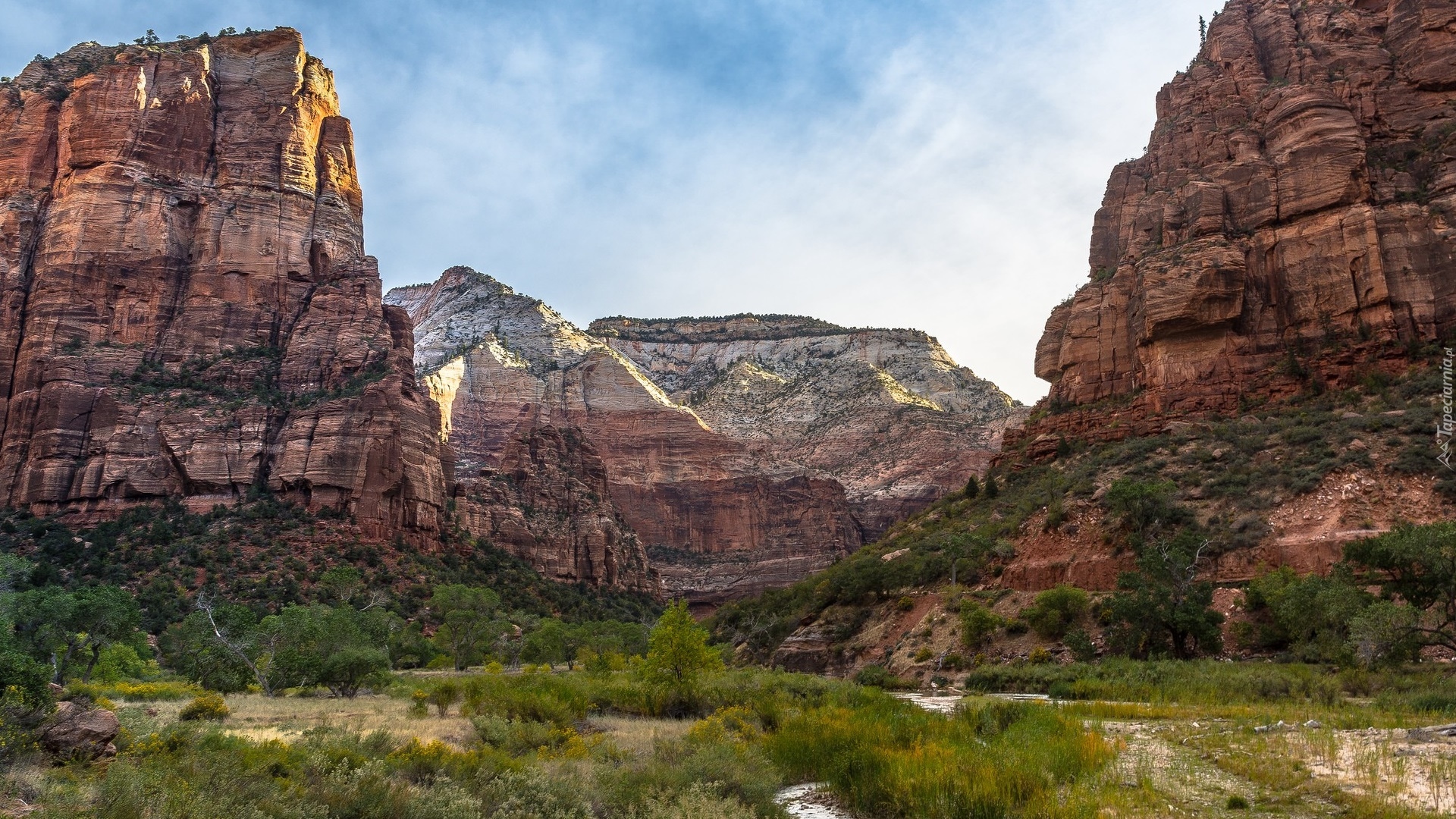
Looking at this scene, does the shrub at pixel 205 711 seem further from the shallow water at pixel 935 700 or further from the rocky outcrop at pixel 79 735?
the shallow water at pixel 935 700

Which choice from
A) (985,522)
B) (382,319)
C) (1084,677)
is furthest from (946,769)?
(382,319)

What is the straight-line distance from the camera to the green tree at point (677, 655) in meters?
21.6

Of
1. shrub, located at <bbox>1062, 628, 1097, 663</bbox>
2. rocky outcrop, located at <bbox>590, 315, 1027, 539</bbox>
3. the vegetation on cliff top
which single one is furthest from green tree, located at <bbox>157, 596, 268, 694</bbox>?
rocky outcrop, located at <bbox>590, 315, 1027, 539</bbox>

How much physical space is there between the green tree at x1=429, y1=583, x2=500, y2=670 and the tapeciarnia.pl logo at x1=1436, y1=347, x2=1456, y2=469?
149ft

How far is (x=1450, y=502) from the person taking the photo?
29.3 meters

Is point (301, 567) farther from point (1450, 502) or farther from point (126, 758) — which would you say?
point (1450, 502)

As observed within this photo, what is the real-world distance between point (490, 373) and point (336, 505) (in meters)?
60.2

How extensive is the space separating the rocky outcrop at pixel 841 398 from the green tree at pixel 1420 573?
3104 inches

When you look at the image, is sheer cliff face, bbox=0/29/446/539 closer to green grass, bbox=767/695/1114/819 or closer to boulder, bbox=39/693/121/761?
boulder, bbox=39/693/121/761

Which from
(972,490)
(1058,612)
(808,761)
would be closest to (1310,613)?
(1058,612)

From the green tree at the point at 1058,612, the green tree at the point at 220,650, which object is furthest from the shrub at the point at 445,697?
the green tree at the point at 1058,612

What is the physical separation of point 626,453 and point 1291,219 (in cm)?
9263

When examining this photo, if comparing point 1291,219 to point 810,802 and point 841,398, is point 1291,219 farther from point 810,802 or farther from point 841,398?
point 841,398

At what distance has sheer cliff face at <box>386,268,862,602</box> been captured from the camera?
347 feet
